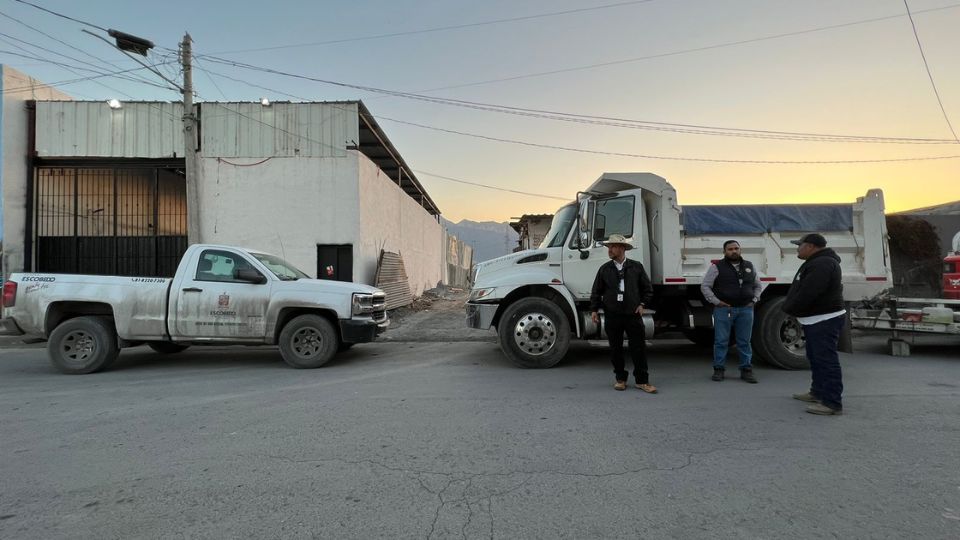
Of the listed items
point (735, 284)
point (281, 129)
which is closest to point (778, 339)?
point (735, 284)

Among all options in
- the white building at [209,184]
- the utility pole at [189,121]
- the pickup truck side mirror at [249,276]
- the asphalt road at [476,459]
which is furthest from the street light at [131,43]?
the asphalt road at [476,459]

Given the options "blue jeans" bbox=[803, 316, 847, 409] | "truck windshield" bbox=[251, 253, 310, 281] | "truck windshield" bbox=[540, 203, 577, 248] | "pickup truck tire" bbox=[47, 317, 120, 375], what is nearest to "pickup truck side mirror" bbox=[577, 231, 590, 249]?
"truck windshield" bbox=[540, 203, 577, 248]

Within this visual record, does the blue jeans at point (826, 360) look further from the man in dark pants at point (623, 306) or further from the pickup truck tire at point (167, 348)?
the pickup truck tire at point (167, 348)

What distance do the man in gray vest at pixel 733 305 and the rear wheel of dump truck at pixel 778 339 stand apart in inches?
36.5

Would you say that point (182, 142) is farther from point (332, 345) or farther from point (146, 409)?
point (146, 409)

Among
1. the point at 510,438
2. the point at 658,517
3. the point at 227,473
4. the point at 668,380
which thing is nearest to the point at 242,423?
the point at 227,473

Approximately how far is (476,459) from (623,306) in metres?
2.81

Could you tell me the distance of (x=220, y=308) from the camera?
6.91 metres

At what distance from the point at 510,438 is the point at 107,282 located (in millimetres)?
6570

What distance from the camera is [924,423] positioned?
4.12 metres

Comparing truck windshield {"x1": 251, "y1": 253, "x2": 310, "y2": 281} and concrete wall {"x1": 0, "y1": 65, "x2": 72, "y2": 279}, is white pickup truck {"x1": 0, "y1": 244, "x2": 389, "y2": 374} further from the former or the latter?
concrete wall {"x1": 0, "y1": 65, "x2": 72, "y2": 279}

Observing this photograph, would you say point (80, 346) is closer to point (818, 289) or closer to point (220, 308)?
point (220, 308)

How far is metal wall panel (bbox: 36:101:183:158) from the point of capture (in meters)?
12.6

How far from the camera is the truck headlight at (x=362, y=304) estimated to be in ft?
23.5
